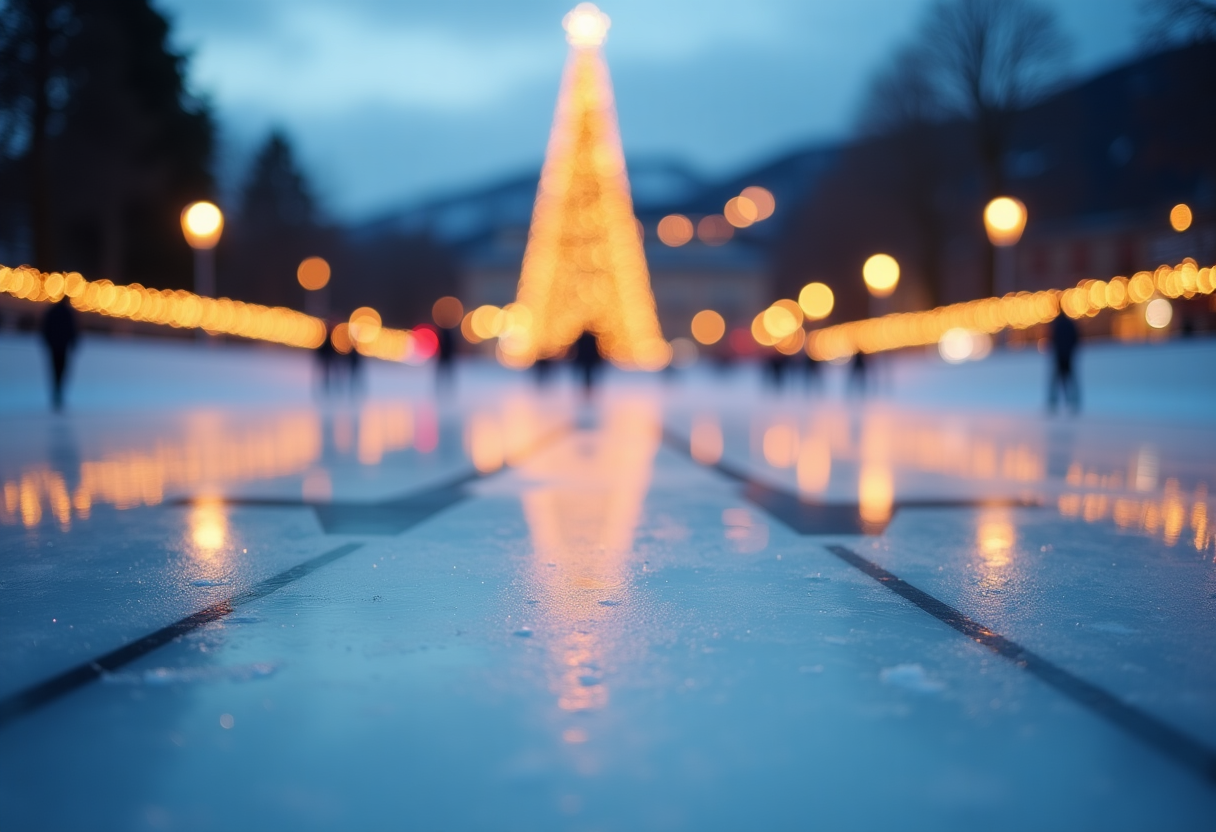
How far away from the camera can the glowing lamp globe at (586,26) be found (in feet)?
110

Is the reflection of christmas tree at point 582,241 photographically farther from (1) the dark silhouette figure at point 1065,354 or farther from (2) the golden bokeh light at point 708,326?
(2) the golden bokeh light at point 708,326

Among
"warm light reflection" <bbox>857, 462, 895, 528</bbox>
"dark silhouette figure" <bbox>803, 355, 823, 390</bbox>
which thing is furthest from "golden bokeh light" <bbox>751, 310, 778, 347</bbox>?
"warm light reflection" <bbox>857, 462, 895, 528</bbox>

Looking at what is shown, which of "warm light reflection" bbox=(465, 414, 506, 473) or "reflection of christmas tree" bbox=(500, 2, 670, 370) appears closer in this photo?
"warm light reflection" bbox=(465, 414, 506, 473)

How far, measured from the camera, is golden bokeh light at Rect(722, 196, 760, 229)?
3900 inches

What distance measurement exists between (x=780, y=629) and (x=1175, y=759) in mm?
990

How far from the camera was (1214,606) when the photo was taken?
274 cm

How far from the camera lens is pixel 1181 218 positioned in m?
15.9

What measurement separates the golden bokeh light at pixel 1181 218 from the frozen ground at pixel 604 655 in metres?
11.7

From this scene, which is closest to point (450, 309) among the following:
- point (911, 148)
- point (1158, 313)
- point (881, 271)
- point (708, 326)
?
point (708, 326)

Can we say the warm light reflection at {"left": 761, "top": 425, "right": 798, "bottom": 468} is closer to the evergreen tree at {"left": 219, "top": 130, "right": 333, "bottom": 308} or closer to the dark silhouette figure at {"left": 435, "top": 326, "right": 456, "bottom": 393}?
the dark silhouette figure at {"left": 435, "top": 326, "right": 456, "bottom": 393}

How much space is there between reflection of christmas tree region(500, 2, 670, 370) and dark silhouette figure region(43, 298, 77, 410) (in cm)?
2316

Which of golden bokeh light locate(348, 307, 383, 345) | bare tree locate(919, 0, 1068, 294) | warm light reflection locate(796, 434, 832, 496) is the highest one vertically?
bare tree locate(919, 0, 1068, 294)

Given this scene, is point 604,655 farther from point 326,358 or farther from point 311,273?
point 311,273

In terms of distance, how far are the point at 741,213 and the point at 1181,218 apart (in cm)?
8656
